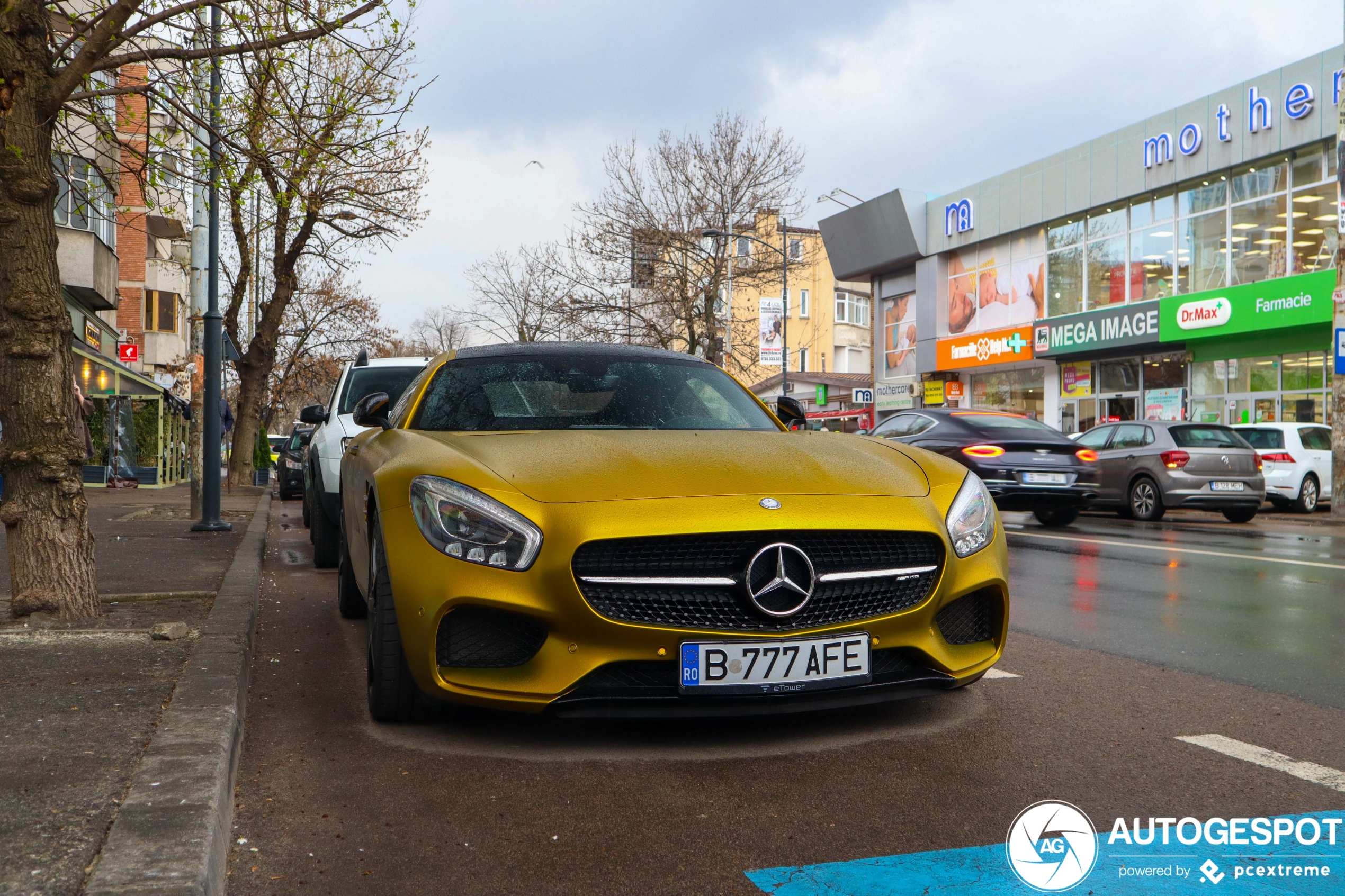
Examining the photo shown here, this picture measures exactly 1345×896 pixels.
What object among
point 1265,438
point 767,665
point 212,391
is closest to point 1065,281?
point 1265,438

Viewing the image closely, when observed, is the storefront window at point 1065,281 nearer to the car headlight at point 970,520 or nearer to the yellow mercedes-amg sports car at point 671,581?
the car headlight at point 970,520

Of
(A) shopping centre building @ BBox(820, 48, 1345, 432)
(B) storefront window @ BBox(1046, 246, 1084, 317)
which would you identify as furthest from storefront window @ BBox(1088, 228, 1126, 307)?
(B) storefront window @ BBox(1046, 246, 1084, 317)

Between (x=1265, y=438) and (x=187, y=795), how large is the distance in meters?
19.5

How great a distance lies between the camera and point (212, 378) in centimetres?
1298

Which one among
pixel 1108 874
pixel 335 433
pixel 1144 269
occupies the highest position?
pixel 1144 269

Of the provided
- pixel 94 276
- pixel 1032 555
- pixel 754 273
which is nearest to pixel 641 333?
pixel 754 273

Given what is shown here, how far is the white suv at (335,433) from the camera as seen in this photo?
9.01 metres

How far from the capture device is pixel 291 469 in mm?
22203

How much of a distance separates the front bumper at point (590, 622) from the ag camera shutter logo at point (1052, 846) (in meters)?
0.73

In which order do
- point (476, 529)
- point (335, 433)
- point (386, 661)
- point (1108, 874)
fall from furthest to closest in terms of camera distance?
point (335, 433) → point (386, 661) → point (476, 529) → point (1108, 874)

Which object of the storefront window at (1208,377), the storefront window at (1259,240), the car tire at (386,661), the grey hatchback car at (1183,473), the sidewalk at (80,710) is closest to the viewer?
the sidewalk at (80,710)

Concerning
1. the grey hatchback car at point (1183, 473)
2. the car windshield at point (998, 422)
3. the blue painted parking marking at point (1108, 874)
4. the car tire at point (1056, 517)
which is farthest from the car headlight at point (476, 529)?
the grey hatchback car at point (1183, 473)

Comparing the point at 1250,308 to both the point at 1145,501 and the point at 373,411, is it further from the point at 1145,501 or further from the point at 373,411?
the point at 373,411

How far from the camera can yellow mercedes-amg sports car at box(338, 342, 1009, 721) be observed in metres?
3.64
